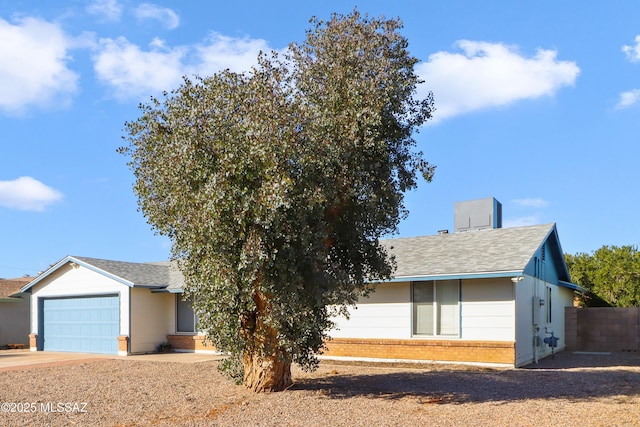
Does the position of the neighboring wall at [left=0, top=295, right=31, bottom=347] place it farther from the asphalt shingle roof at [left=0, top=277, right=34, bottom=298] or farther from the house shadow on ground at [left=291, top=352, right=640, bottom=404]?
the house shadow on ground at [left=291, top=352, right=640, bottom=404]

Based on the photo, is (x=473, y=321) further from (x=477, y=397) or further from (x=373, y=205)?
(x=373, y=205)

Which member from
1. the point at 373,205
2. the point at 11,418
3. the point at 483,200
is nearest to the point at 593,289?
the point at 483,200

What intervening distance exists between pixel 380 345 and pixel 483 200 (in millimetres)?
7496

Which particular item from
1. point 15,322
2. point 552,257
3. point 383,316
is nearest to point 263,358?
point 383,316

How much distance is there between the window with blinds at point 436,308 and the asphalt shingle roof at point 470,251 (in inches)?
21.1

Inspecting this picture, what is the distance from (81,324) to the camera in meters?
23.9

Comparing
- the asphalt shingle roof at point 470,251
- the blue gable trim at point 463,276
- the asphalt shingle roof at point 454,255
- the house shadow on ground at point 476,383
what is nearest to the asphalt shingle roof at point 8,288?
the asphalt shingle roof at point 454,255

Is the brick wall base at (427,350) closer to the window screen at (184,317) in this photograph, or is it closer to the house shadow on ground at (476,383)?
the house shadow on ground at (476,383)

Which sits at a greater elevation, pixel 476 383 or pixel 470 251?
pixel 470 251

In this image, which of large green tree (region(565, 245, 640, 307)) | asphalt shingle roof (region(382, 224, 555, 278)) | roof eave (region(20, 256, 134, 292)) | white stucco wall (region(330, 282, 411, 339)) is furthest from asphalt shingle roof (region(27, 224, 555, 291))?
large green tree (region(565, 245, 640, 307))

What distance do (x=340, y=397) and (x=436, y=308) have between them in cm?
704

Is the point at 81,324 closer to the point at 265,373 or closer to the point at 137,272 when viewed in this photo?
the point at 137,272

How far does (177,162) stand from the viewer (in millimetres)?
10828

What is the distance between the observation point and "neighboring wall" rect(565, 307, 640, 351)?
2373 centimetres
